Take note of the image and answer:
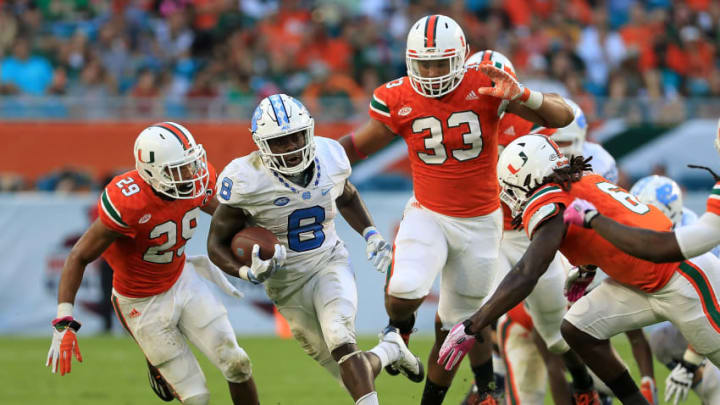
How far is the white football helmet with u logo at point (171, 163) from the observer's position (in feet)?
19.7

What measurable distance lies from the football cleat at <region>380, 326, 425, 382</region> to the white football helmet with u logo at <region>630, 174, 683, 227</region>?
75.3 inches

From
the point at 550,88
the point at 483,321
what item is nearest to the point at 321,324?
the point at 483,321

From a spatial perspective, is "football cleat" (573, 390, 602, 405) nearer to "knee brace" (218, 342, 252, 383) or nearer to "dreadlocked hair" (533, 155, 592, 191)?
"dreadlocked hair" (533, 155, 592, 191)

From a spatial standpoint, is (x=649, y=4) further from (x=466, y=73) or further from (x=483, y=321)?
(x=483, y=321)

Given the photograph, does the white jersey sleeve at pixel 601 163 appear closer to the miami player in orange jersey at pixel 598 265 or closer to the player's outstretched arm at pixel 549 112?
the player's outstretched arm at pixel 549 112

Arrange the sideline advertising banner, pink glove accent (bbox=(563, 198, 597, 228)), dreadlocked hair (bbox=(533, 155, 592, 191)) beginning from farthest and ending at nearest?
1. the sideline advertising banner
2. dreadlocked hair (bbox=(533, 155, 592, 191))
3. pink glove accent (bbox=(563, 198, 597, 228))

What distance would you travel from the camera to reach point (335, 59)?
1415 centimetres

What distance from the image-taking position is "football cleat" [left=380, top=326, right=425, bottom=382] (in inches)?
241

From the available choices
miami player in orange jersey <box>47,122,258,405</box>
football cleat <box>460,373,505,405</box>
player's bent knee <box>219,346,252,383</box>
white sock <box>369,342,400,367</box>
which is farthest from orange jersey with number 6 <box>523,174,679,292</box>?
miami player in orange jersey <box>47,122,258,405</box>

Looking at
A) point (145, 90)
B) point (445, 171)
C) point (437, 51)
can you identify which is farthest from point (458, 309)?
point (145, 90)

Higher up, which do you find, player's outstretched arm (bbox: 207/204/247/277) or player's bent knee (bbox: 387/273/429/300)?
player's outstretched arm (bbox: 207/204/247/277)

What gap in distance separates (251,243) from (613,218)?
1.97m

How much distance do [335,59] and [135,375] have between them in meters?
6.19

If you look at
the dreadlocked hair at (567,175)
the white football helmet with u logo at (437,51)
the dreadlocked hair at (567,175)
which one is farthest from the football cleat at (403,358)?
the white football helmet with u logo at (437,51)
